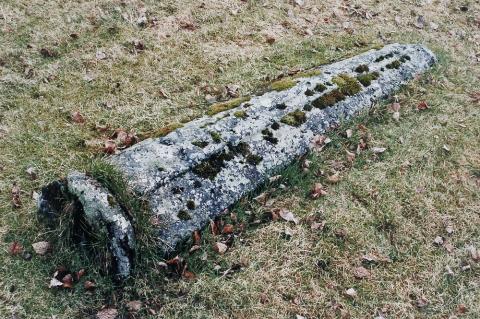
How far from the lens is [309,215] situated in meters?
4.30

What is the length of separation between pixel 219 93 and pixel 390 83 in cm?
222

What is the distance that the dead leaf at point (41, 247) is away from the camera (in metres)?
3.58

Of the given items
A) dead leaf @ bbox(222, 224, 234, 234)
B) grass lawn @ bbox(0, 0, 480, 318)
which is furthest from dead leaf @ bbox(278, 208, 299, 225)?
dead leaf @ bbox(222, 224, 234, 234)

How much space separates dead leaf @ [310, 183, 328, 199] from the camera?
4.51 meters

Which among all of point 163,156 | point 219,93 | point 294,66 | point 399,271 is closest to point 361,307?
point 399,271

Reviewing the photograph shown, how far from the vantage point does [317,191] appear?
455 centimetres

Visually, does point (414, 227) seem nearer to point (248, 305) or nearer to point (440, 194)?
point (440, 194)

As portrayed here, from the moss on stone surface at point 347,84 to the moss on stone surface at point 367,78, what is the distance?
0.11 m

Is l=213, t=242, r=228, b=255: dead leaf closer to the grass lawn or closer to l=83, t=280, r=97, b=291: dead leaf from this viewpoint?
the grass lawn

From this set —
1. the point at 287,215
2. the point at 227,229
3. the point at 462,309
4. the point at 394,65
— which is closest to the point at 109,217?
the point at 227,229

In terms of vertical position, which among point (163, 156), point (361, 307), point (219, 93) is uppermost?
point (163, 156)

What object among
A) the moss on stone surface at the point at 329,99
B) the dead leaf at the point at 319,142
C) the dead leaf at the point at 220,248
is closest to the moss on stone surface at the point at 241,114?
the dead leaf at the point at 319,142

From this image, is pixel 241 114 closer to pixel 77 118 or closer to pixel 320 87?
pixel 320 87

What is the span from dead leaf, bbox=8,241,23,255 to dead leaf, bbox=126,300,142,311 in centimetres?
101
